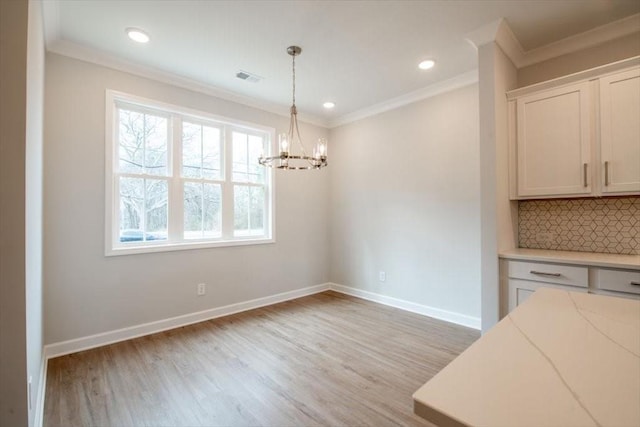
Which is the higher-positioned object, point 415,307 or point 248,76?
point 248,76

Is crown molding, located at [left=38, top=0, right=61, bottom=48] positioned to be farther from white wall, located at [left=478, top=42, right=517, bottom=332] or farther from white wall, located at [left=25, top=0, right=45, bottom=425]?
white wall, located at [left=478, top=42, right=517, bottom=332]

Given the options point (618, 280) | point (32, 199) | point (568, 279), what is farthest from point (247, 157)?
point (618, 280)

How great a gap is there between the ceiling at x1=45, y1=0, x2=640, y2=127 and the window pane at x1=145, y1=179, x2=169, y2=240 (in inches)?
50.2

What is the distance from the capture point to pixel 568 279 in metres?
2.23

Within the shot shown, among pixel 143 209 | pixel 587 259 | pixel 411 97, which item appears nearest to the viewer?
pixel 587 259

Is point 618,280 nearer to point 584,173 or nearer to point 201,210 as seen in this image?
point 584,173

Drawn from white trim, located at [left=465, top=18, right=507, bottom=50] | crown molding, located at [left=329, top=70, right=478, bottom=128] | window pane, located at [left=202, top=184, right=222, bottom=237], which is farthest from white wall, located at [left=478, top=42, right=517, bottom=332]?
window pane, located at [left=202, top=184, right=222, bottom=237]

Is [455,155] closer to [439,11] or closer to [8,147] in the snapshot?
[439,11]

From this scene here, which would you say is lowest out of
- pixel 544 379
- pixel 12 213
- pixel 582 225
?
pixel 544 379

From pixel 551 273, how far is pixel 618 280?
0.36 meters

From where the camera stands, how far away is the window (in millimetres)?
3178

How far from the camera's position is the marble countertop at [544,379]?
531mm

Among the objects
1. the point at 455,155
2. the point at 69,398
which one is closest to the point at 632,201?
the point at 455,155

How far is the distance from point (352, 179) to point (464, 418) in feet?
14.3
